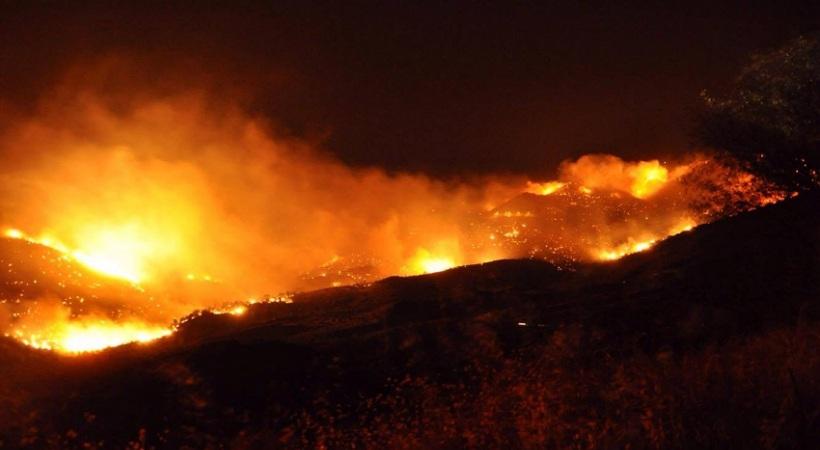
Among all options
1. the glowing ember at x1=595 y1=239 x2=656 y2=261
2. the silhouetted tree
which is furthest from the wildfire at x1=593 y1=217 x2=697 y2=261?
the silhouetted tree

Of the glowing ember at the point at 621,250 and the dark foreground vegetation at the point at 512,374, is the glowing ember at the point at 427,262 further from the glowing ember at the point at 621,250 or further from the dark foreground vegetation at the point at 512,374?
the dark foreground vegetation at the point at 512,374

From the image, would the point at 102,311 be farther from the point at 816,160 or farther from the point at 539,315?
the point at 816,160

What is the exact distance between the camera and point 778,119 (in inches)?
768

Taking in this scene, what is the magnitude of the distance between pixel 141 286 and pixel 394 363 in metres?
40.8

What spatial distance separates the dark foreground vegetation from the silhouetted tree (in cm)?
140

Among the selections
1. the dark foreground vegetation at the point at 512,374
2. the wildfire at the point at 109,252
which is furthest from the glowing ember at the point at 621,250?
the wildfire at the point at 109,252

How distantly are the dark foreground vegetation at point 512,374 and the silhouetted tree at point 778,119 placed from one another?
1.40 m

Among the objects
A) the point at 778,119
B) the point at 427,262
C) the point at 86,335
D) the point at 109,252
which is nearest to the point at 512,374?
the point at 778,119

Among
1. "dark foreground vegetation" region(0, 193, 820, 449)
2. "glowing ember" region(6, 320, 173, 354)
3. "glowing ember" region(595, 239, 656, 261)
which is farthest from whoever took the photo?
"glowing ember" region(595, 239, 656, 261)

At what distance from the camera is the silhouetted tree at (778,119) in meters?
18.5

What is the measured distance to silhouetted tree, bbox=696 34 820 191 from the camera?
18.5 meters

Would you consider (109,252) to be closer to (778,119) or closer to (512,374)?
(512,374)

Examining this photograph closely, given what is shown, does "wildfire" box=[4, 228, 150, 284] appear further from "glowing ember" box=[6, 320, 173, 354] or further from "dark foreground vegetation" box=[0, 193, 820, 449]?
"dark foreground vegetation" box=[0, 193, 820, 449]

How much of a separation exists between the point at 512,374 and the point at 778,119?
12.2 meters
